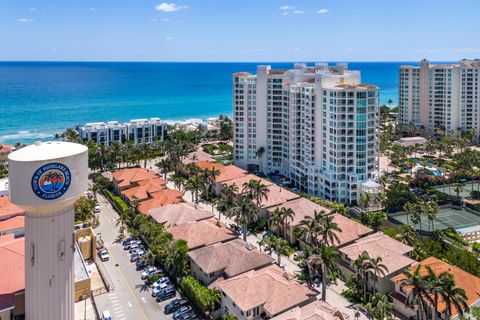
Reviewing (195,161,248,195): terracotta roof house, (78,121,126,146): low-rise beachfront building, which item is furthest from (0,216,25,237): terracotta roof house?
(78,121,126,146): low-rise beachfront building

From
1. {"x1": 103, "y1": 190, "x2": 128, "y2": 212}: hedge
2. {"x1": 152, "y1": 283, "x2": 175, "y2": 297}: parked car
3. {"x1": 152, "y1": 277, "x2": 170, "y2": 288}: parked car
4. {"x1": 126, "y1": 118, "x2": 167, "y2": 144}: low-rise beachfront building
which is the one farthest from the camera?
{"x1": 126, "y1": 118, "x2": 167, "y2": 144}: low-rise beachfront building

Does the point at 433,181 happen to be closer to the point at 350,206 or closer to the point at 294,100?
the point at 350,206

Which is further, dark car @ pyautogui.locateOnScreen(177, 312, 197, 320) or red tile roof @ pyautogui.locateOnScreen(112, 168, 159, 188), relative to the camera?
red tile roof @ pyautogui.locateOnScreen(112, 168, 159, 188)

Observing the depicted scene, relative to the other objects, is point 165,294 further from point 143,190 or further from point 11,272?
point 143,190

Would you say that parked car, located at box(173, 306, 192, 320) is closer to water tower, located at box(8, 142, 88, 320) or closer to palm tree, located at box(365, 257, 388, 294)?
water tower, located at box(8, 142, 88, 320)

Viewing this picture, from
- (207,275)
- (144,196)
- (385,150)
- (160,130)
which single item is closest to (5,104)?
(160,130)

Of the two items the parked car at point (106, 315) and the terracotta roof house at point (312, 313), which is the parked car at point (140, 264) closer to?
the parked car at point (106, 315)

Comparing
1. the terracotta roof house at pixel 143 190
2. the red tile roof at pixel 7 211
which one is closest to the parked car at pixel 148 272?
the terracotta roof house at pixel 143 190

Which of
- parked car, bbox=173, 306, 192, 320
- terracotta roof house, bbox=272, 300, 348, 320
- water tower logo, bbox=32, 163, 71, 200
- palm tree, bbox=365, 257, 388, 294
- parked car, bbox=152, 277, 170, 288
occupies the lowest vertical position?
parked car, bbox=173, 306, 192, 320
